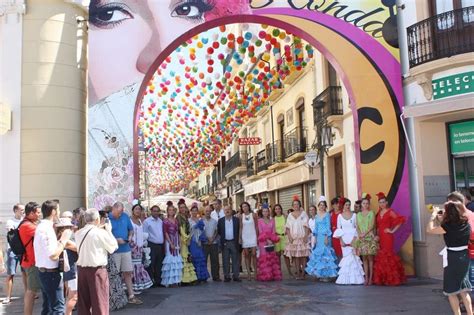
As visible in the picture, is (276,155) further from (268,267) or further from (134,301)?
(134,301)

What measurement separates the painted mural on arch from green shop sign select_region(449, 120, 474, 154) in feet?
3.81

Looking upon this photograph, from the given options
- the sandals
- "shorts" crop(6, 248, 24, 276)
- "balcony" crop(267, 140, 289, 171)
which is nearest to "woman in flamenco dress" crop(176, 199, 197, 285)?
the sandals

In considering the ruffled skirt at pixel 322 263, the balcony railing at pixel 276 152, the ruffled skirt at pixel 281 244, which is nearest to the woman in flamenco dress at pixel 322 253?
the ruffled skirt at pixel 322 263

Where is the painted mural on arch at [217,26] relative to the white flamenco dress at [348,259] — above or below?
above

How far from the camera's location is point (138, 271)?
34.1 feet

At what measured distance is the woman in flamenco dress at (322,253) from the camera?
37.5 ft

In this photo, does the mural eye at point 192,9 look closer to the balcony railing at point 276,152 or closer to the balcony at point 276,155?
the balcony at point 276,155

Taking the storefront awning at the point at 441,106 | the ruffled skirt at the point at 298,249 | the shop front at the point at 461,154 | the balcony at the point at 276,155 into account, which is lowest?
the ruffled skirt at the point at 298,249

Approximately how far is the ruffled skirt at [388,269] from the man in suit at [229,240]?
298 centimetres

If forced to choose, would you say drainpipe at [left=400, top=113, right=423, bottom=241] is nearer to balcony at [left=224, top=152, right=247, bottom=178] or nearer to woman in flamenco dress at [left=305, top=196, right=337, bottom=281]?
woman in flamenco dress at [left=305, top=196, right=337, bottom=281]

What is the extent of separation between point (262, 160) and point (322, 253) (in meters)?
17.5

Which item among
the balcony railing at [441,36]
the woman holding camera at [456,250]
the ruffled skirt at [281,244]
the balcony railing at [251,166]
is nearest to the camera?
the woman holding camera at [456,250]

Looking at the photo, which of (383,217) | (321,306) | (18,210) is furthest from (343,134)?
(18,210)

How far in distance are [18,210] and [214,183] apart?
40.8m
